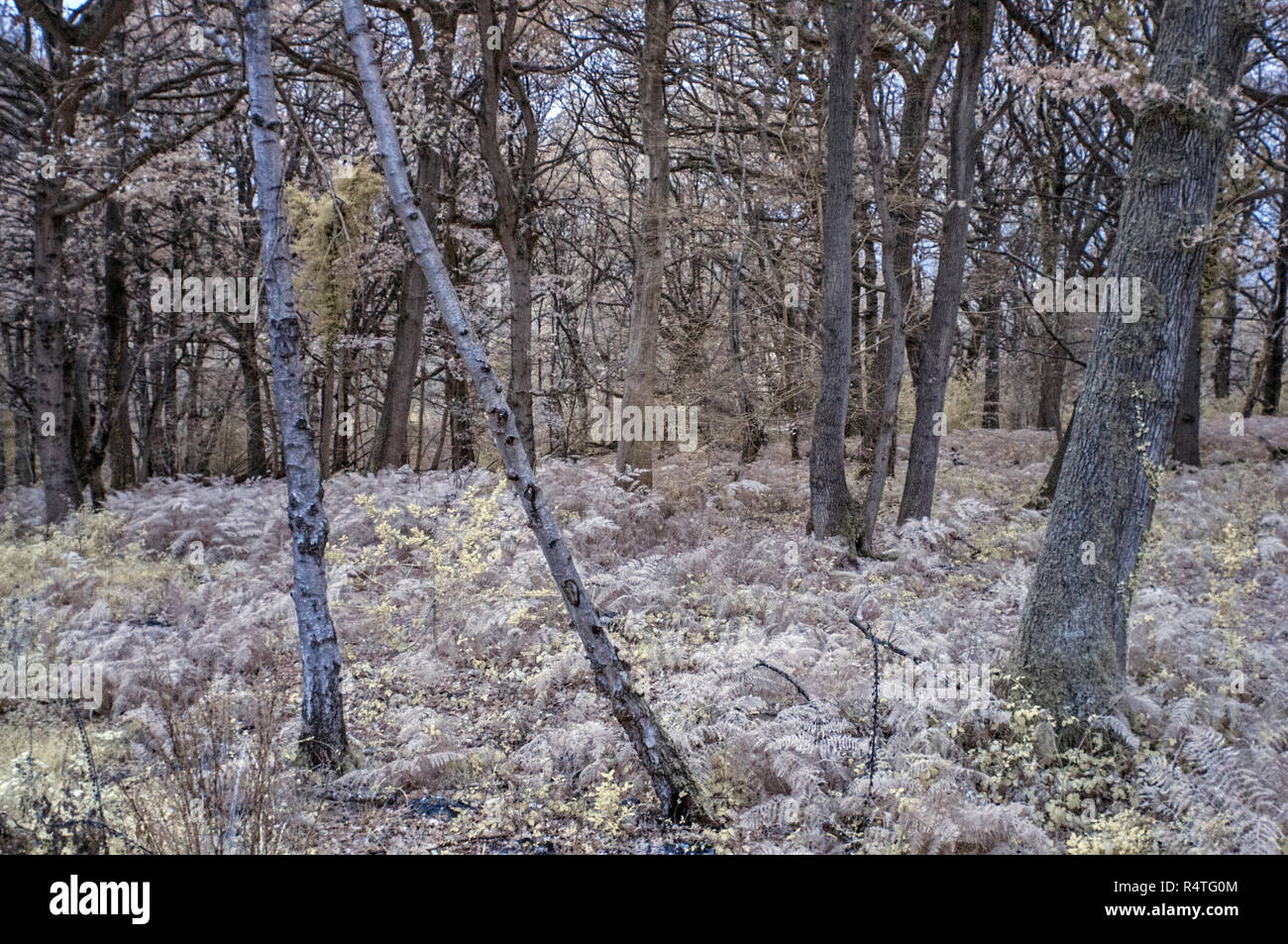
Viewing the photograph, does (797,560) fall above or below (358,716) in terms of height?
above

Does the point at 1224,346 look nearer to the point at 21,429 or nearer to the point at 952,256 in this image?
the point at 952,256

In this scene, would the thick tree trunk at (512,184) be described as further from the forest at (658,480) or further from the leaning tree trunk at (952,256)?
the leaning tree trunk at (952,256)

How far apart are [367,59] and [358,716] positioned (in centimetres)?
388

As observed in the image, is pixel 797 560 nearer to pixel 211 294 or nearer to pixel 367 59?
pixel 367 59

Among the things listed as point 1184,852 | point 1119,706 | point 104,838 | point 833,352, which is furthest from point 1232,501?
point 104,838

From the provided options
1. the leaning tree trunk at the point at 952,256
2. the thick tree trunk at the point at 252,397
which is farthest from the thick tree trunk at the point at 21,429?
the leaning tree trunk at the point at 952,256

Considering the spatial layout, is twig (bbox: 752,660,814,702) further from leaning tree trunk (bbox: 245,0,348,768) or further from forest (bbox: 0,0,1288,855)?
leaning tree trunk (bbox: 245,0,348,768)

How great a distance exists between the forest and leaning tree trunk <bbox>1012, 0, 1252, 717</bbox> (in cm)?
2

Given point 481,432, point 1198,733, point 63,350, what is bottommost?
point 1198,733

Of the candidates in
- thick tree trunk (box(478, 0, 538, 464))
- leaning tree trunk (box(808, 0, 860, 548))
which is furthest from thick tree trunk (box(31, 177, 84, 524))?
leaning tree trunk (box(808, 0, 860, 548))

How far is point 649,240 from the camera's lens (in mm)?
11055

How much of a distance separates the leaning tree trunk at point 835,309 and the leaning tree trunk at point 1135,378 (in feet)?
12.8

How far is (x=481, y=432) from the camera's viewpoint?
1655 centimetres

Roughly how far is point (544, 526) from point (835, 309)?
5865 millimetres
